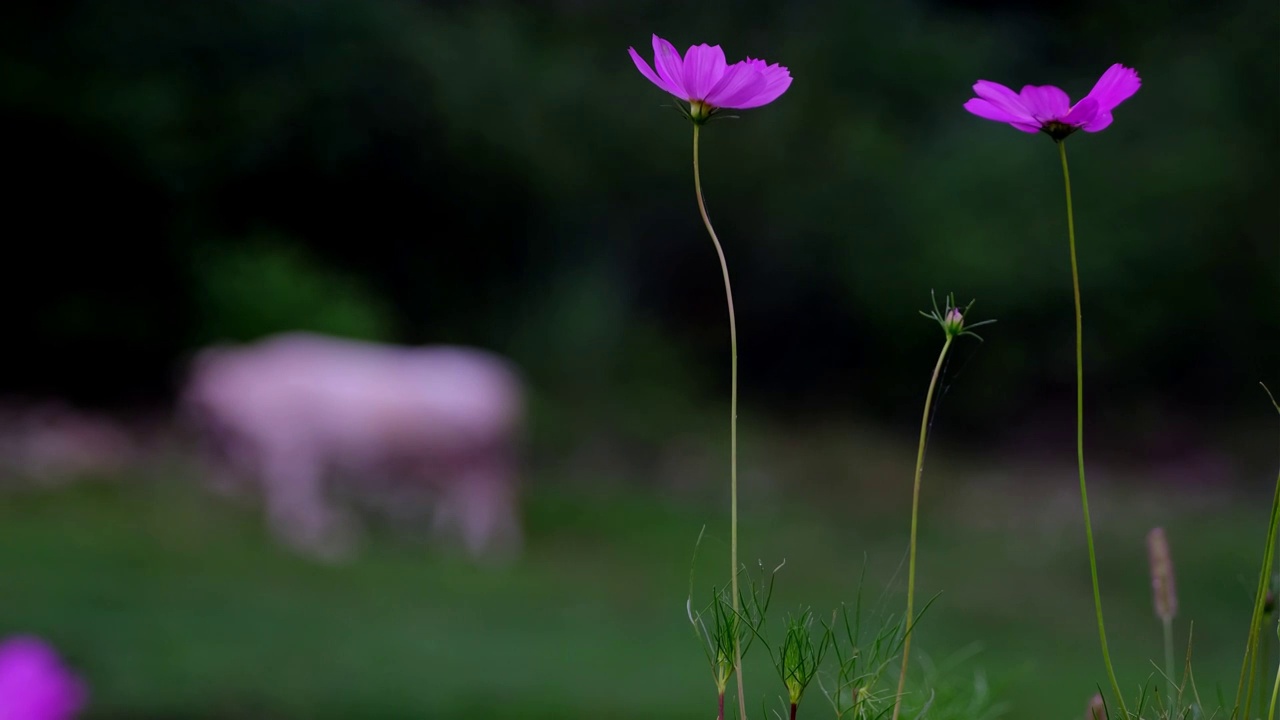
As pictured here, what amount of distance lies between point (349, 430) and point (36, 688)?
21.8 ft

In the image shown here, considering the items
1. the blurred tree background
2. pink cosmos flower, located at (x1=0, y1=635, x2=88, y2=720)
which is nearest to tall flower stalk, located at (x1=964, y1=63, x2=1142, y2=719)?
pink cosmos flower, located at (x1=0, y1=635, x2=88, y2=720)

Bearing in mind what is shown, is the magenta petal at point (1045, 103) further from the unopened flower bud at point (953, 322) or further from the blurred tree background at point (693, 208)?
the blurred tree background at point (693, 208)

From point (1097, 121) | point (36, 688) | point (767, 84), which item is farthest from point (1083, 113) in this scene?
point (36, 688)

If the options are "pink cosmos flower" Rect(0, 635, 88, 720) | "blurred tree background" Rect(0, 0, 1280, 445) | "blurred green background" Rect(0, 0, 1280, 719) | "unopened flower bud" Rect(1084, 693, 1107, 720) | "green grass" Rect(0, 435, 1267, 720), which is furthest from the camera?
"blurred tree background" Rect(0, 0, 1280, 445)

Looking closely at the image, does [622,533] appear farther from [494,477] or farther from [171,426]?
[171,426]

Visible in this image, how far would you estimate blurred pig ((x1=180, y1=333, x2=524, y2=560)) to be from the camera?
6.69m

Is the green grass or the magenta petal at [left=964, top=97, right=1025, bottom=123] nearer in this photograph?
the magenta petal at [left=964, top=97, right=1025, bottom=123]

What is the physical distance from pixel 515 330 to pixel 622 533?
2.73 meters

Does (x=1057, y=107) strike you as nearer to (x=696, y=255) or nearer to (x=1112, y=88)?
(x=1112, y=88)

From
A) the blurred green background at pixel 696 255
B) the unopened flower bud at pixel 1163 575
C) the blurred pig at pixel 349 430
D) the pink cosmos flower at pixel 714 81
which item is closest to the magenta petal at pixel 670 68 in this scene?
the pink cosmos flower at pixel 714 81

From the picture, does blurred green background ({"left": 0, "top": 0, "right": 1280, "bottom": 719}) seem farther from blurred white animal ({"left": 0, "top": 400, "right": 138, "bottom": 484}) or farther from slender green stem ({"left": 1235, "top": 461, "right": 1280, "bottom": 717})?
slender green stem ({"left": 1235, "top": 461, "right": 1280, "bottom": 717})

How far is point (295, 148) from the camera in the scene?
8.47 m

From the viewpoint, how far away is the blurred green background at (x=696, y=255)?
7.40 meters

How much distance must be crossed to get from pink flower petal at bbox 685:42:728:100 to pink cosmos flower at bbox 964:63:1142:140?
0.09 meters
